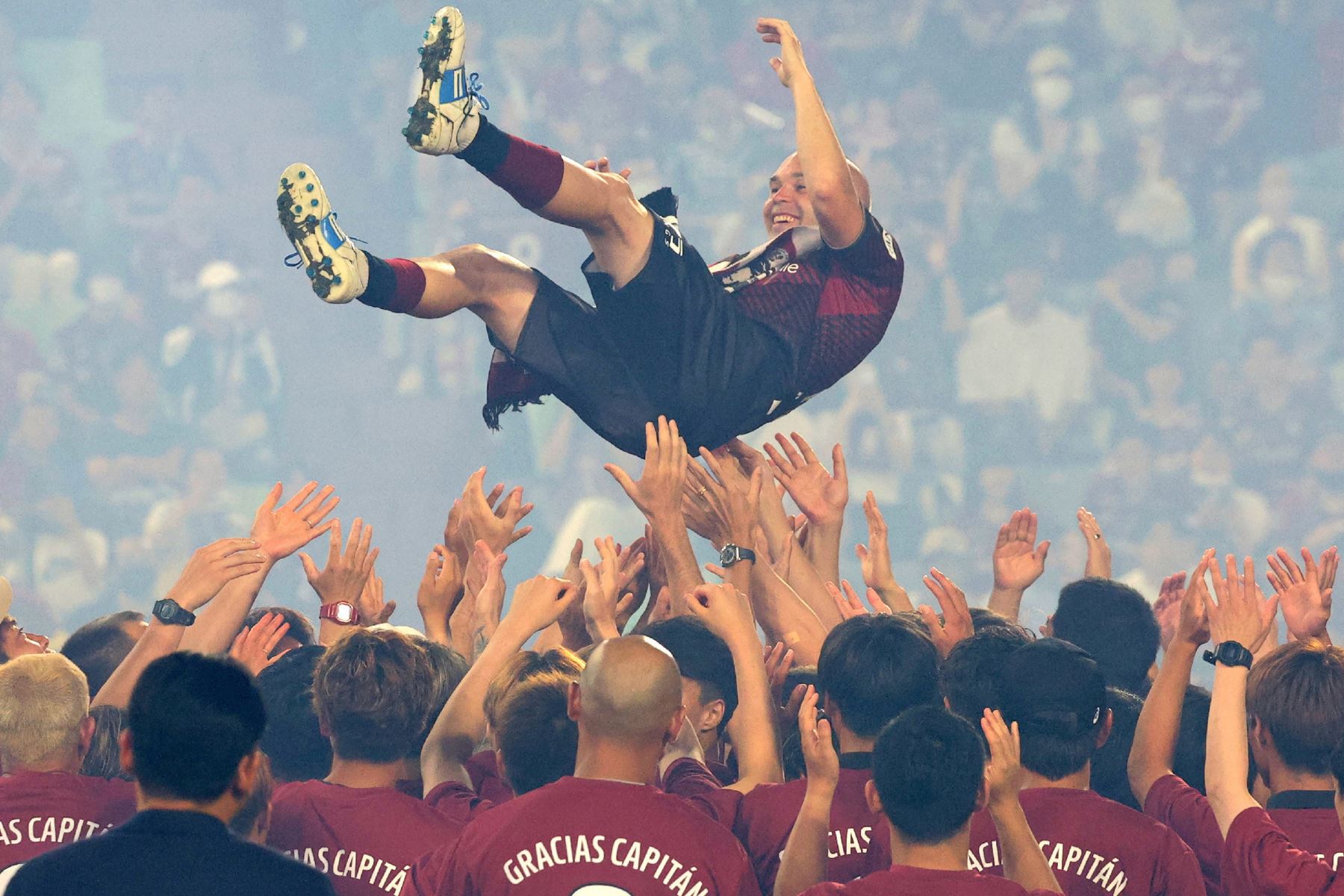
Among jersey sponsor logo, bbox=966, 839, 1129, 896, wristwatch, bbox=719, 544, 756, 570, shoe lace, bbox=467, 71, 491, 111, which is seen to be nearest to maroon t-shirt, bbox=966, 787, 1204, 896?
jersey sponsor logo, bbox=966, 839, 1129, 896

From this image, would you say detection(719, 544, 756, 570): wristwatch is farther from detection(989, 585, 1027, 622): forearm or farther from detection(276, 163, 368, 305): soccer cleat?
detection(276, 163, 368, 305): soccer cleat

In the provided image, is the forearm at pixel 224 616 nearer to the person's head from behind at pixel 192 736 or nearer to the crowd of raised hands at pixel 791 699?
the crowd of raised hands at pixel 791 699

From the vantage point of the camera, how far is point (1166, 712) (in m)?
2.86

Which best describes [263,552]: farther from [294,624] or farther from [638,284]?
[638,284]

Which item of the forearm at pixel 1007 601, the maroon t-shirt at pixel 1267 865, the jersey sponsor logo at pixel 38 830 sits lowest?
the jersey sponsor logo at pixel 38 830

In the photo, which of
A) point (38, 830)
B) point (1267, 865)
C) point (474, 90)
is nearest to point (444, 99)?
point (474, 90)

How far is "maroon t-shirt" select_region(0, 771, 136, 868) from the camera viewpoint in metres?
2.63

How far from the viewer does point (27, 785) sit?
268 centimetres

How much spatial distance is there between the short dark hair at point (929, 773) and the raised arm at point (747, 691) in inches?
24.4

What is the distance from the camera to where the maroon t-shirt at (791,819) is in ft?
8.42

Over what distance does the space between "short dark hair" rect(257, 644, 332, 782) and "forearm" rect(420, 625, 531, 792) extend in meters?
0.26

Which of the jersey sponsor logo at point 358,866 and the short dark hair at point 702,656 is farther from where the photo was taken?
the short dark hair at point 702,656

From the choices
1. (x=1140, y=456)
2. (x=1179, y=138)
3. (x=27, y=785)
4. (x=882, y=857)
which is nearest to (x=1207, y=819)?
(x=882, y=857)

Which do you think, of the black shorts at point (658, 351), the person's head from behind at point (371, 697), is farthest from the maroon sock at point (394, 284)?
the person's head from behind at point (371, 697)
